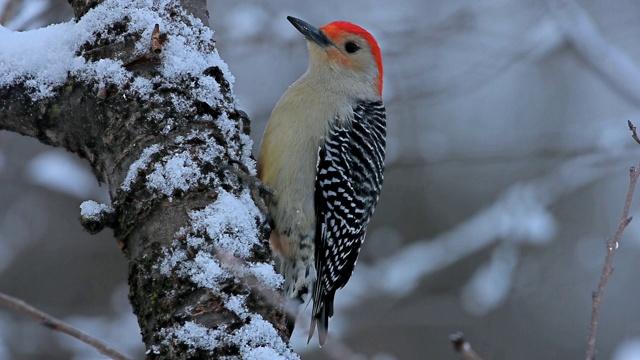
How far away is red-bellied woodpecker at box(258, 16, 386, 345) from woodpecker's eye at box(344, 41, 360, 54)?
0.23 m

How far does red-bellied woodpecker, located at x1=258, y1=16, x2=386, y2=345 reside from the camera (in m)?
4.17

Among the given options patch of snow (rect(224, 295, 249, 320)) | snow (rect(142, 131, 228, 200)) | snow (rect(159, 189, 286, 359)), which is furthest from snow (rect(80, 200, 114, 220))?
patch of snow (rect(224, 295, 249, 320))

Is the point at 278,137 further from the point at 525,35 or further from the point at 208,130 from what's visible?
the point at 525,35

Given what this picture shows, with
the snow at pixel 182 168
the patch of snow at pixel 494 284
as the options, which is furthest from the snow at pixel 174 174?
the patch of snow at pixel 494 284

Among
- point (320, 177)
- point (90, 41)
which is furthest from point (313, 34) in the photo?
point (90, 41)

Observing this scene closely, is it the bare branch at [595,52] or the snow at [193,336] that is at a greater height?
the bare branch at [595,52]

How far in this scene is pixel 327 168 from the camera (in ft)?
13.9

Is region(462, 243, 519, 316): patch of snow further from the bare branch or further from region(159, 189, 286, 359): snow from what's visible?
region(159, 189, 286, 359): snow

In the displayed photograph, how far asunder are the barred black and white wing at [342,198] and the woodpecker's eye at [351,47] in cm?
51

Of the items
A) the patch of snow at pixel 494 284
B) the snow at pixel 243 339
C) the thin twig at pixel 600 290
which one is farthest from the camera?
the patch of snow at pixel 494 284

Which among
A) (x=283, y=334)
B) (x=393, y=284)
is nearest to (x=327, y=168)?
(x=283, y=334)

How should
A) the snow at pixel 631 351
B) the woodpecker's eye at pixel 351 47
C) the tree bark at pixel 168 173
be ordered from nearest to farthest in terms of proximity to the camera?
the tree bark at pixel 168 173 → the woodpecker's eye at pixel 351 47 → the snow at pixel 631 351

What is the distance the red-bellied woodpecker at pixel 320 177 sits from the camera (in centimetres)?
417

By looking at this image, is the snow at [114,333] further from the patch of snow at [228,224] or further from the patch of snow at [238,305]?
the patch of snow at [238,305]
